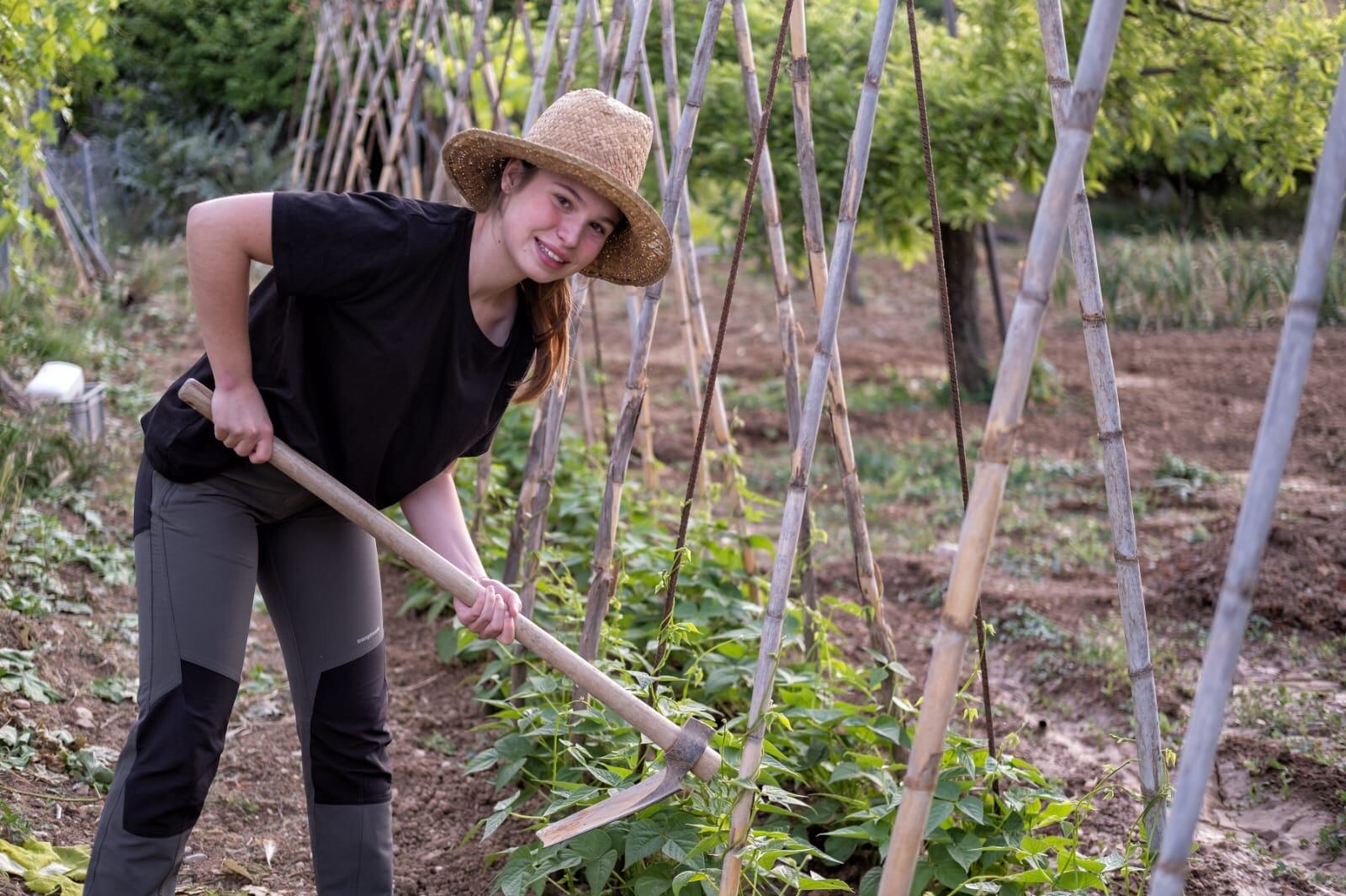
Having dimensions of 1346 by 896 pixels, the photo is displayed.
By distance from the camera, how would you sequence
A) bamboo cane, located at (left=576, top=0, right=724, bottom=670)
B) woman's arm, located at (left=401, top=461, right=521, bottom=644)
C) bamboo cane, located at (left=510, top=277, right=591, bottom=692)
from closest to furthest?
1. woman's arm, located at (left=401, top=461, right=521, bottom=644)
2. bamboo cane, located at (left=576, top=0, right=724, bottom=670)
3. bamboo cane, located at (left=510, top=277, right=591, bottom=692)

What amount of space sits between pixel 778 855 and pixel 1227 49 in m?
4.14

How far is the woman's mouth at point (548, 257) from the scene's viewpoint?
5.63ft

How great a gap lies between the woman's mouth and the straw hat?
0.11 meters

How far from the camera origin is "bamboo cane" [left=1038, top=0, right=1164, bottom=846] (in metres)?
1.70

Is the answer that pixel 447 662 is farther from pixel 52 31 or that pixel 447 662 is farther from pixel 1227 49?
pixel 1227 49

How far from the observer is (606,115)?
1775 mm

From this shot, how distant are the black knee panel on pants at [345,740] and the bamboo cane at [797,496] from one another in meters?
0.59

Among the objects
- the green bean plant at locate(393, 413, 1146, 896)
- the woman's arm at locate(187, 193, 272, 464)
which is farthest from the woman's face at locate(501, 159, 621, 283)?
the green bean plant at locate(393, 413, 1146, 896)

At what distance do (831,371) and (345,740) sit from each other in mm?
1098

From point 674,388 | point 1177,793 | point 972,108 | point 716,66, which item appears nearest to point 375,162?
point 674,388

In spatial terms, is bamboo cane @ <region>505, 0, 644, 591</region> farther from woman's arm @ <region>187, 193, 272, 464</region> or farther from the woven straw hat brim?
woman's arm @ <region>187, 193, 272, 464</region>

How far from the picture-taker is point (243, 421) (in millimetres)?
1651

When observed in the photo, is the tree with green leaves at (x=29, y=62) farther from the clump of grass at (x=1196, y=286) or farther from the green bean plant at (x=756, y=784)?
the clump of grass at (x=1196, y=286)

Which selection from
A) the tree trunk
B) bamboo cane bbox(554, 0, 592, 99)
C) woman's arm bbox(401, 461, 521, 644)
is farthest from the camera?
the tree trunk
